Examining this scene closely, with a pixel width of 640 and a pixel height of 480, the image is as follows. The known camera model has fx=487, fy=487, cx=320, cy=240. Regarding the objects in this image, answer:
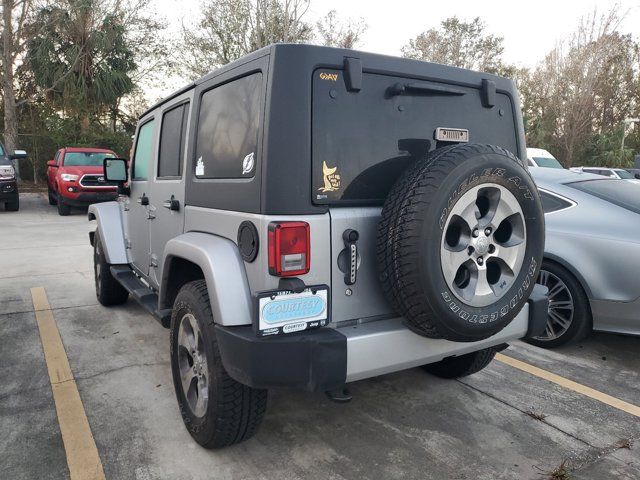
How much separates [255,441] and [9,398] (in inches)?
66.6

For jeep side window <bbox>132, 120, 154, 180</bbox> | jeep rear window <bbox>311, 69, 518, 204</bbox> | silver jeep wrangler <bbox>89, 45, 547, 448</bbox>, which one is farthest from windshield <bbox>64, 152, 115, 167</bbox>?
jeep rear window <bbox>311, 69, 518, 204</bbox>

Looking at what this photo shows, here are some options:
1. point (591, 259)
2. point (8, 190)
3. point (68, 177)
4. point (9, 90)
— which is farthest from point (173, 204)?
point (9, 90)

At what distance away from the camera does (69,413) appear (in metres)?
2.94

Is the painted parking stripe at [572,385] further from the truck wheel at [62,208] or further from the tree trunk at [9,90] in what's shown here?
the tree trunk at [9,90]

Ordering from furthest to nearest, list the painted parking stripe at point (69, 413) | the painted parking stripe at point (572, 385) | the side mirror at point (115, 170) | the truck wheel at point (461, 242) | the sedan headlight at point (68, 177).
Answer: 1. the sedan headlight at point (68, 177)
2. the side mirror at point (115, 170)
3. the painted parking stripe at point (572, 385)
4. the painted parking stripe at point (69, 413)
5. the truck wheel at point (461, 242)

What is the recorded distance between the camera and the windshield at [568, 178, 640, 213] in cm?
394

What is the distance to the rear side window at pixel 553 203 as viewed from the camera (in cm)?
419

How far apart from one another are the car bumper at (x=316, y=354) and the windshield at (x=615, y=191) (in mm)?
2682

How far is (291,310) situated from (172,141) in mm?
1816

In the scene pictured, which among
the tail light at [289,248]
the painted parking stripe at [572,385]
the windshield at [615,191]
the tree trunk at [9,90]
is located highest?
the tree trunk at [9,90]

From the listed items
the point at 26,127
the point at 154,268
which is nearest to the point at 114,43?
the point at 26,127

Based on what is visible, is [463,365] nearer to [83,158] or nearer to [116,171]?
[116,171]

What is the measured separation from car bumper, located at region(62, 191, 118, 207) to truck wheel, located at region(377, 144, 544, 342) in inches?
467

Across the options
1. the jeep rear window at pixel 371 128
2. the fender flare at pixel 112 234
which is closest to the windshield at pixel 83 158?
the fender flare at pixel 112 234
